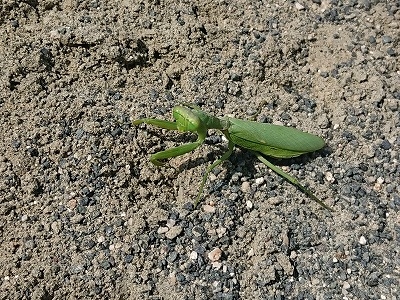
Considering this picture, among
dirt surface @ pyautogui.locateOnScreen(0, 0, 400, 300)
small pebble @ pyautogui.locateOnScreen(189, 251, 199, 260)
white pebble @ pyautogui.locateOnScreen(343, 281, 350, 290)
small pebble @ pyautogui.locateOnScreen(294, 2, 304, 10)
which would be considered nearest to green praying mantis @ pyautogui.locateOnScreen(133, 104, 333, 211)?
dirt surface @ pyautogui.locateOnScreen(0, 0, 400, 300)

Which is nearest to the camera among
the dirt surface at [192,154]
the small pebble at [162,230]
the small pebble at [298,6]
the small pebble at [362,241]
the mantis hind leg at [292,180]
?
the dirt surface at [192,154]

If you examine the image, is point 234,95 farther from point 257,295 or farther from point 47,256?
point 47,256

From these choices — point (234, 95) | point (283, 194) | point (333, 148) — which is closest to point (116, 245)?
point (283, 194)

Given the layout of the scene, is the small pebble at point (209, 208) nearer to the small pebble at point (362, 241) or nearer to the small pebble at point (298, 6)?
the small pebble at point (362, 241)

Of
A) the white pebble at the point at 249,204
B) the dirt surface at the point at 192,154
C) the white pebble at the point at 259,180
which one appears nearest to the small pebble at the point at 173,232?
the dirt surface at the point at 192,154

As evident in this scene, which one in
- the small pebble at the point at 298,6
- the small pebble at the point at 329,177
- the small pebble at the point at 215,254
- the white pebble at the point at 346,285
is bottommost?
the white pebble at the point at 346,285

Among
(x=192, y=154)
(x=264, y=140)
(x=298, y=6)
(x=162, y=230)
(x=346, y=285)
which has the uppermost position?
(x=298, y=6)

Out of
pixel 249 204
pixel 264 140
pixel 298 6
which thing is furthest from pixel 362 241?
pixel 298 6

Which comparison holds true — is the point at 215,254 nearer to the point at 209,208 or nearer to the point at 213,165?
the point at 209,208
